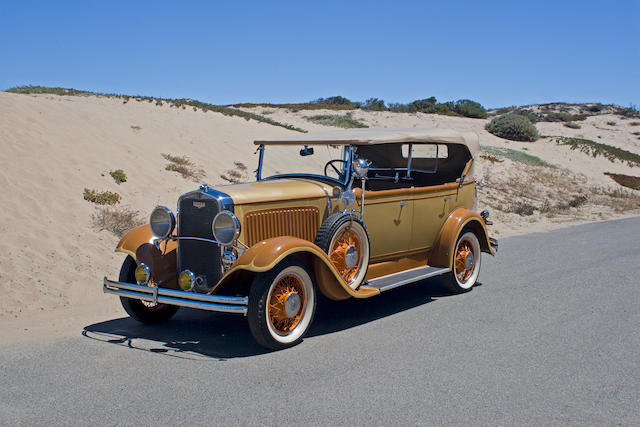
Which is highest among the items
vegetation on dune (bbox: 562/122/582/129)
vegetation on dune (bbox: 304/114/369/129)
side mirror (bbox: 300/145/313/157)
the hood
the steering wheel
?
side mirror (bbox: 300/145/313/157)

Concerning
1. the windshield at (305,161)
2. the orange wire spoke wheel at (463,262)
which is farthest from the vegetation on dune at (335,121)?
the windshield at (305,161)

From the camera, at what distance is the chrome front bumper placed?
4.88 metres

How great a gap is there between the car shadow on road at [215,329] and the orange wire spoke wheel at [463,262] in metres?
0.38

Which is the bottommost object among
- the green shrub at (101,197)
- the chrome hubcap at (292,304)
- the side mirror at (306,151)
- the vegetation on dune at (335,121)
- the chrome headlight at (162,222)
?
the vegetation on dune at (335,121)

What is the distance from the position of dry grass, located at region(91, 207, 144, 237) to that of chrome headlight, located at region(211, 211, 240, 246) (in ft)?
14.7

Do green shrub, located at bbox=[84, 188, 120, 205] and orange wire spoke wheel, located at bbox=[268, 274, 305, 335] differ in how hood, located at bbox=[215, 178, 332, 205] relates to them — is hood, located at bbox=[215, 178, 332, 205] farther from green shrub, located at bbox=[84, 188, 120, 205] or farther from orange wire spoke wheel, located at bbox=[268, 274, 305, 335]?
green shrub, located at bbox=[84, 188, 120, 205]

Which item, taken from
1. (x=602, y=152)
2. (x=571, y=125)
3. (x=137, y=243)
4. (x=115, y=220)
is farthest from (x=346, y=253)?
(x=571, y=125)

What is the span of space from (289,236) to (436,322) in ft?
6.03

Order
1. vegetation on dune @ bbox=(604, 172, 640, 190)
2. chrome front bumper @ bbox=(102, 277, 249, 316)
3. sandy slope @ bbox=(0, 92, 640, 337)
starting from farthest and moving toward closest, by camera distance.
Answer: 1. vegetation on dune @ bbox=(604, 172, 640, 190)
2. sandy slope @ bbox=(0, 92, 640, 337)
3. chrome front bumper @ bbox=(102, 277, 249, 316)

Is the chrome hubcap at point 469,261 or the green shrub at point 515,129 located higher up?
the chrome hubcap at point 469,261

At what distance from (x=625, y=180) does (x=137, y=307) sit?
2556cm

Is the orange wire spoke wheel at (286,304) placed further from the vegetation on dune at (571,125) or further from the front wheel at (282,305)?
the vegetation on dune at (571,125)

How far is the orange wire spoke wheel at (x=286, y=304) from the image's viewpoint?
205 inches

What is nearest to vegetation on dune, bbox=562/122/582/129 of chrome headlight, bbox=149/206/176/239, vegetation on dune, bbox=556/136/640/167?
vegetation on dune, bbox=556/136/640/167
